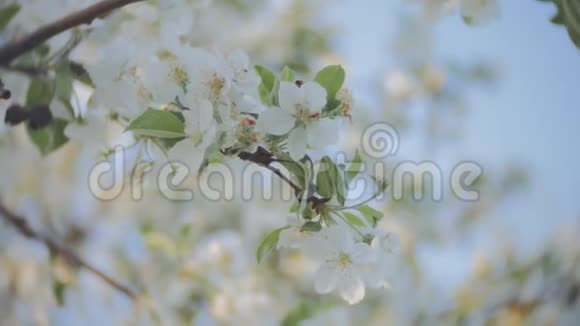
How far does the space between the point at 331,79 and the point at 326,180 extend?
69 mm

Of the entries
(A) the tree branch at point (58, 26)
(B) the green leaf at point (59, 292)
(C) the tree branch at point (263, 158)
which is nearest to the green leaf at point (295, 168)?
(C) the tree branch at point (263, 158)

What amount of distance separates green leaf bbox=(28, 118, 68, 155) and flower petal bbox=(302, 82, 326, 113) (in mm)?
254

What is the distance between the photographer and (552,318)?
1.17 m

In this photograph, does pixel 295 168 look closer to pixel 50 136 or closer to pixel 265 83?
pixel 265 83

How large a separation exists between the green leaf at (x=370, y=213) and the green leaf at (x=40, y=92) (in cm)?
29

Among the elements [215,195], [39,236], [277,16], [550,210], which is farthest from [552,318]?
[277,16]

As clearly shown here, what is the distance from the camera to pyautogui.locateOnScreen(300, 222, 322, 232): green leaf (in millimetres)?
420

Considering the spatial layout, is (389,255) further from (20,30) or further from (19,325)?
(19,325)

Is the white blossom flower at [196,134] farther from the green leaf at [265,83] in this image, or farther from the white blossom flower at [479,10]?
the white blossom flower at [479,10]

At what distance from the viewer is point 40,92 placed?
0.58 meters

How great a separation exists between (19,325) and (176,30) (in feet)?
2.96

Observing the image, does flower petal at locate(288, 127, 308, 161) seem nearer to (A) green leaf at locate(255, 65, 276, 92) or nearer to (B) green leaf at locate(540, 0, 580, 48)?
(A) green leaf at locate(255, 65, 276, 92)

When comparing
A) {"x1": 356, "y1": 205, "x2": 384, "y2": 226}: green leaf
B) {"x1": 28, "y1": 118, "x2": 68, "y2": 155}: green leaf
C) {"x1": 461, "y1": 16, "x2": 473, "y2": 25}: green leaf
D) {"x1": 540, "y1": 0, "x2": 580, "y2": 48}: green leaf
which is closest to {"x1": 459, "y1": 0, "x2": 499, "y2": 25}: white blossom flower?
{"x1": 461, "y1": 16, "x2": 473, "y2": 25}: green leaf

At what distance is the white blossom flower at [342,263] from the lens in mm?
439
